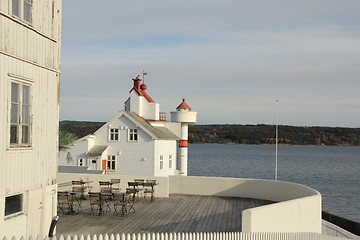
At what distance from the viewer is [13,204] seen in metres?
11.6

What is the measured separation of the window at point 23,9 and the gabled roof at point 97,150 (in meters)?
26.9

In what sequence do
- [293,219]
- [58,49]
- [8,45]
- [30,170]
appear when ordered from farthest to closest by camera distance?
[293,219] → [58,49] → [30,170] → [8,45]

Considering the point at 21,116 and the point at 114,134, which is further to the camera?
the point at 114,134

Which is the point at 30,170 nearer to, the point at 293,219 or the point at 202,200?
the point at 293,219

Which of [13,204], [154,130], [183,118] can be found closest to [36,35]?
[13,204]

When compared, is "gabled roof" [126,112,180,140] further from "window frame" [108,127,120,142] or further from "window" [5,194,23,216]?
"window" [5,194,23,216]

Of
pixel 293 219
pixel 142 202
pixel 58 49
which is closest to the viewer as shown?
pixel 58 49

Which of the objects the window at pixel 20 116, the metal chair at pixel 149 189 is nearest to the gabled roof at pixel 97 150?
the metal chair at pixel 149 189

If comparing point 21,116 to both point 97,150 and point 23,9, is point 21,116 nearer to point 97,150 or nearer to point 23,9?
point 23,9

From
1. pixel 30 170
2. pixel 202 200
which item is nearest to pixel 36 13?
pixel 30 170

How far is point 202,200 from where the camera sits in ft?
71.1

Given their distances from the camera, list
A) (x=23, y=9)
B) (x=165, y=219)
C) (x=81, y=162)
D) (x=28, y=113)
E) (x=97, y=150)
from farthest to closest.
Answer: (x=81, y=162) → (x=97, y=150) → (x=165, y=219) → (x=28, y=113) → (x=23, y=9)

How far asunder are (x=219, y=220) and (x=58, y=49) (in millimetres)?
7843

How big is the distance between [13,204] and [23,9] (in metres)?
4.56
